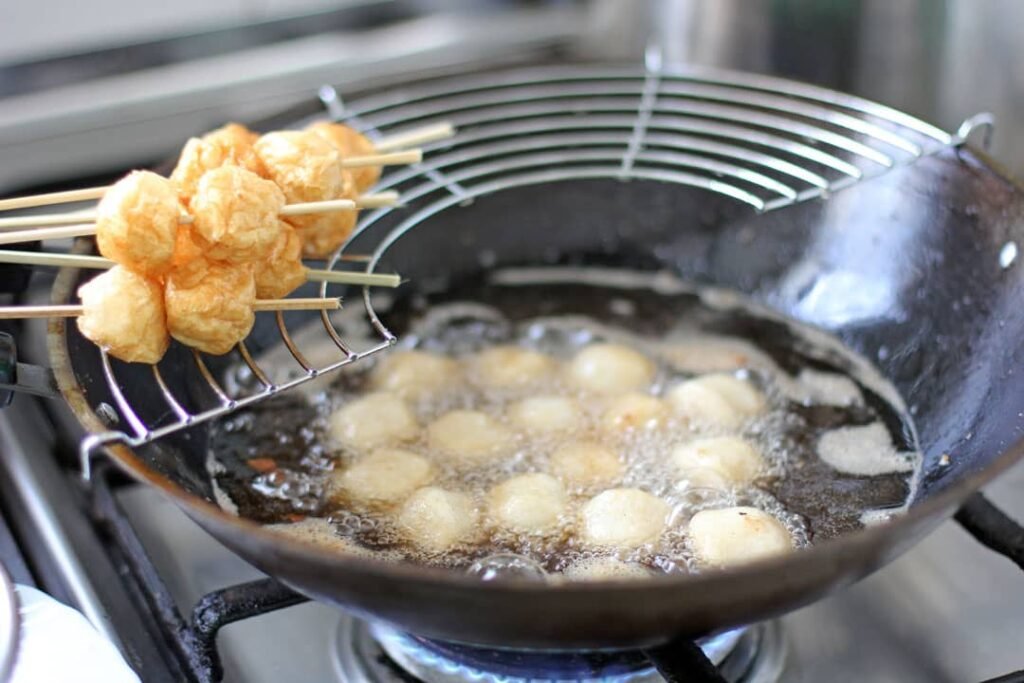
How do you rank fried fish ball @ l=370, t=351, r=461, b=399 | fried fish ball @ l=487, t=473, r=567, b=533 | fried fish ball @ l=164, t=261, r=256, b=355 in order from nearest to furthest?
1. fried fish ball @ l=164, t=261, r=256, b=355
2. fried fish ball @ l=487, t=473, r=567, b=533
3. fried fish ball @ l=370, t=351, r=461, b=399

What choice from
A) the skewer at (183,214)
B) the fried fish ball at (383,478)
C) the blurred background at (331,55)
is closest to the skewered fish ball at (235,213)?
the skewer at (183,214)

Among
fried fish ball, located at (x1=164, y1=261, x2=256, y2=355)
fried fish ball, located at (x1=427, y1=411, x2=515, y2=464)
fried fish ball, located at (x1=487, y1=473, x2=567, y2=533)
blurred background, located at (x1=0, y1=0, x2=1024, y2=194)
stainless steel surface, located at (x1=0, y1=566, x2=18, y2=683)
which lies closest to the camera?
stainless steel surface, located at (x1=0, y1=566, x2=18, y2=683)

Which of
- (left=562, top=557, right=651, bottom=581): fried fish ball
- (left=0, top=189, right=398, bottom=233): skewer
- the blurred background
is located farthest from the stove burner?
the blurred background

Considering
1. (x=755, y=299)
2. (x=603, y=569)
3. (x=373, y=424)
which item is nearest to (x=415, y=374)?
(x=373, y=424)

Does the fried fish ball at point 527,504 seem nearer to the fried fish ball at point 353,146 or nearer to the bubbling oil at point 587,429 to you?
the bubbling oil at point 587,429

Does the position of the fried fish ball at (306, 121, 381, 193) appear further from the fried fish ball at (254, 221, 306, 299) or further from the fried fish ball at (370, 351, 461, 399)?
the fried fish ball at (370, 351, 461, 399)

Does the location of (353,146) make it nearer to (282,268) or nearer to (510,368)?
(282,268)

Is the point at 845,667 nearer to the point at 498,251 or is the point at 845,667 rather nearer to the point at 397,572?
the point at 397,572

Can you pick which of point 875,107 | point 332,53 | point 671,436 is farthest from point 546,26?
point 671,436
